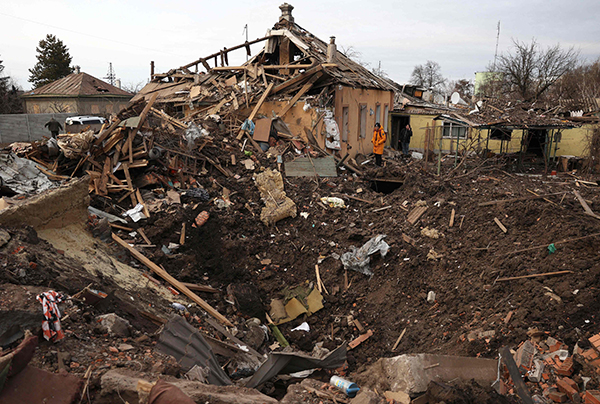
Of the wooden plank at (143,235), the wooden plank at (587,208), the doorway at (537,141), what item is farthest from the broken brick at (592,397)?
the doorway at (537,141)

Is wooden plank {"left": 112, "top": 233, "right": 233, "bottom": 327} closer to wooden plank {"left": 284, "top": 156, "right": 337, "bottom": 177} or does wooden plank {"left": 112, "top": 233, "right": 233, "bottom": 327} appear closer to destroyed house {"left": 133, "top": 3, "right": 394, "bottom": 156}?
wooden plank {"left": 284, "top": 156, "right": 337, "bottom": 177}

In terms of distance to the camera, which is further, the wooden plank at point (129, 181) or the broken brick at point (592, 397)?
the wooden plank at point (129, 181)

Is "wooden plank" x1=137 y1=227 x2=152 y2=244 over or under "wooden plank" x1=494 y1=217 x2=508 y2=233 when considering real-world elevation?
under

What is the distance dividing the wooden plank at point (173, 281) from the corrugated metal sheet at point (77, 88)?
31.5 meters

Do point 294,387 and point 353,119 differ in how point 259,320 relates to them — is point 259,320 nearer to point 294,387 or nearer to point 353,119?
point 294,387

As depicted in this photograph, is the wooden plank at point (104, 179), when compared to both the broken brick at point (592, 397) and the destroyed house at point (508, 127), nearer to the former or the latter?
the broken brick at point (592, 397)

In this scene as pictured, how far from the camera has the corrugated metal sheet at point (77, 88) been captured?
1335 inches

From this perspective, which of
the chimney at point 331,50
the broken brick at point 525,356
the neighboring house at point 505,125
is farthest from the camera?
the neighboring house at point 505,125

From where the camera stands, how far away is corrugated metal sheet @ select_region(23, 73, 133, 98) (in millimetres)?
33906

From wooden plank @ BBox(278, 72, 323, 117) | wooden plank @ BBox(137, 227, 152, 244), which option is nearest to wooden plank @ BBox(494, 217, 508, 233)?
wooden plank @ BBox(137, 227, 152, 244)

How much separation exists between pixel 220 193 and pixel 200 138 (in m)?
2.22

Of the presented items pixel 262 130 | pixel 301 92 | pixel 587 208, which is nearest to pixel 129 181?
pixel 262 130

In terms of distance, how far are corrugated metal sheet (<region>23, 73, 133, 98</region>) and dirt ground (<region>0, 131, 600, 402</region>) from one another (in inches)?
1136

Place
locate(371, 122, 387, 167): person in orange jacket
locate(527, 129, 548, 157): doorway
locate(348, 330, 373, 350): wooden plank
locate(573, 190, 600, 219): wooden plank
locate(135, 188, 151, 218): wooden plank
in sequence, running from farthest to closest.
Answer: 1. locate(527, 129, 548, 157): doorway
2. locate(371, 122, 387, 167): person in orange jacket
3. locate(135, 188, 151, 218): wooden plank
4. locate(573, 190, 600, 219): wooden plank
5. locate(348, 330, 373, 350): wooden plank
